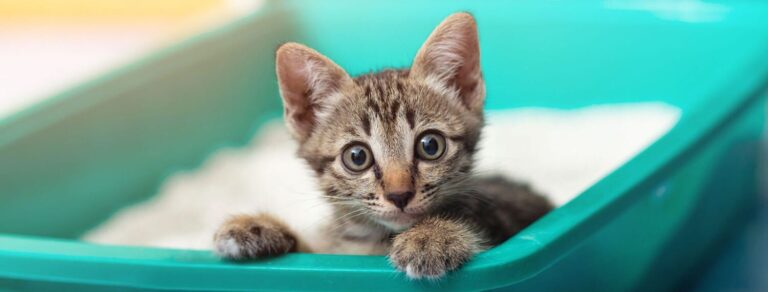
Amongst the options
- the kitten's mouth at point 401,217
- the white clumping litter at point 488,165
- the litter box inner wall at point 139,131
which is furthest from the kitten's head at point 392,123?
the litter box inner wall at point 139,131

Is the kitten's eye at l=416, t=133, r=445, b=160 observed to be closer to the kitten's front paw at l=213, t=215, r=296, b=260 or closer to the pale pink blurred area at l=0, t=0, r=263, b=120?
the kitten's front paw at l=213, t=215, r=296, b=260

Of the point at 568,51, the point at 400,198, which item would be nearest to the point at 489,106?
the point at 568,51

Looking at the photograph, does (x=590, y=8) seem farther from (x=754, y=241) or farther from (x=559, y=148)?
(x=754, y=241)

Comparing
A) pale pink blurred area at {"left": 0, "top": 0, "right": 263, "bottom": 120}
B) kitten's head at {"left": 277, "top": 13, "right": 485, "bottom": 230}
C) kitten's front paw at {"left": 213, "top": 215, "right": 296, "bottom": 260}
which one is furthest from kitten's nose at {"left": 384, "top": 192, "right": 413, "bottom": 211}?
pale pink blurred area at {"left": 0, "top": 0, "right": 263, "bottom": 120}

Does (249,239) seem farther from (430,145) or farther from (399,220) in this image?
(430,145)

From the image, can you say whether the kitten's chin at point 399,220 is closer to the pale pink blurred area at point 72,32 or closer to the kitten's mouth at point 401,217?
the kitten's mouth at point 401,217

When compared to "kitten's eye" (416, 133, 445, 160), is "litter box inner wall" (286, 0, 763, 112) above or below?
above

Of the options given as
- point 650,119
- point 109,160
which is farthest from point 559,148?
point 109,160
